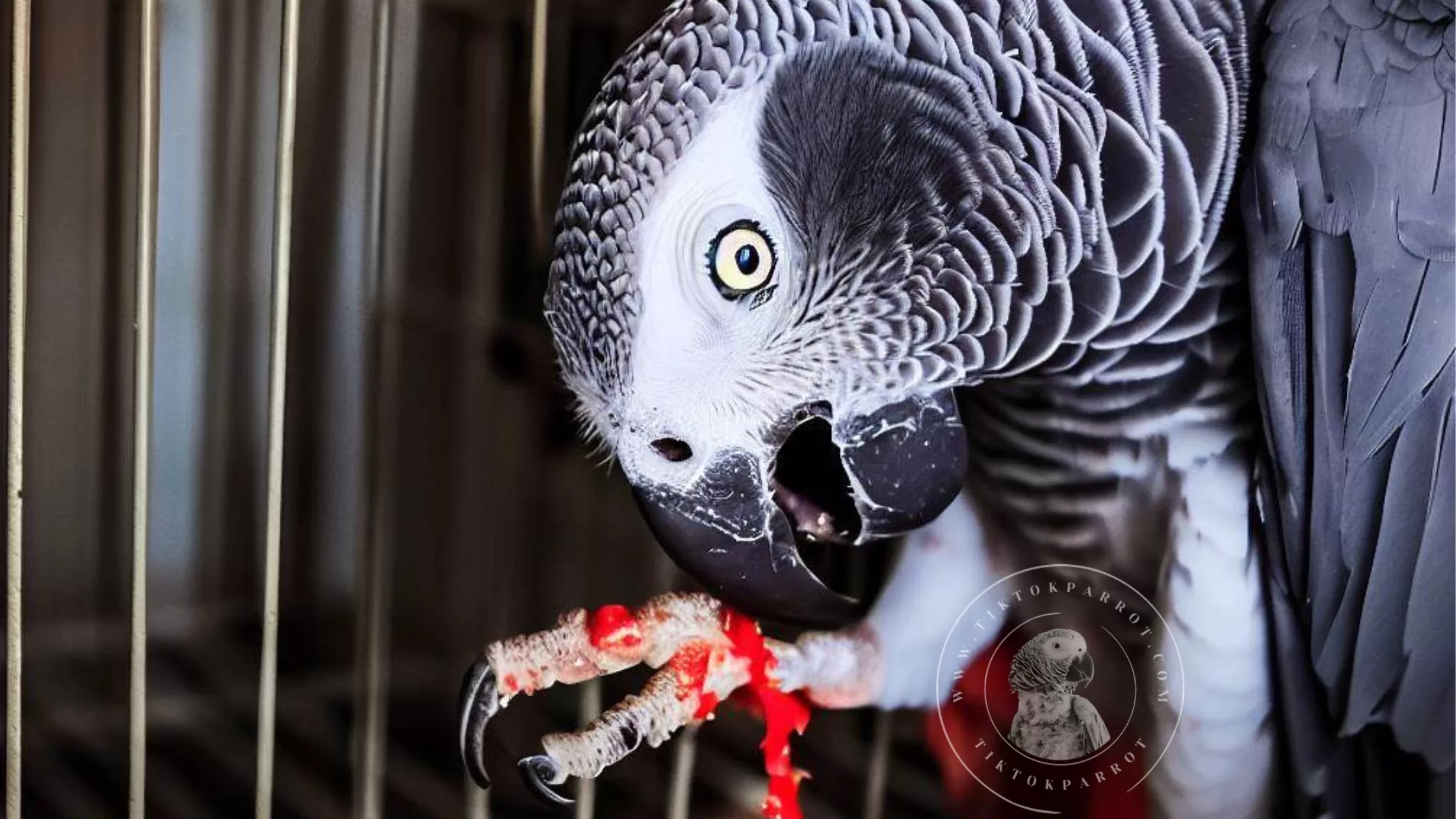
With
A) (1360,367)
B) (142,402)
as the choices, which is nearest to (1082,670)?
(1360,367)

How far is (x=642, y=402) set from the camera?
76 centimetres

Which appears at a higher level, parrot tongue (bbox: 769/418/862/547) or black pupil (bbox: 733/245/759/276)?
black pupil (bbox: 733/245/759/276)

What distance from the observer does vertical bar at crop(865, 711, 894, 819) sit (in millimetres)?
849

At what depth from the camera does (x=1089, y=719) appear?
82 cm

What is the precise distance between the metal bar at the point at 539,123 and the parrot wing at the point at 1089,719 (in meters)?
0.45

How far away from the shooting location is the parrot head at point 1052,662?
2.69 feet

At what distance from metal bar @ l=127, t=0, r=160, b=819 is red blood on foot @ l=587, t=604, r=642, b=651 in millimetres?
285

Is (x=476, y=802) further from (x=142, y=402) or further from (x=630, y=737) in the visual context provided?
(x=142, y=402)

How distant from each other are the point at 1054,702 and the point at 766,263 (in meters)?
0.35

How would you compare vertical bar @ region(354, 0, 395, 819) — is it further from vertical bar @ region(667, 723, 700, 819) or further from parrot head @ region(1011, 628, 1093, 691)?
parrot head @ region(1011, 628, 1093, 691)

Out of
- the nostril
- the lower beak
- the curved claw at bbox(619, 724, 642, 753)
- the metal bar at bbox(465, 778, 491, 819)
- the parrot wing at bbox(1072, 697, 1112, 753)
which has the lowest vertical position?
the metal bar at bbox(465, 778, 491, 819)

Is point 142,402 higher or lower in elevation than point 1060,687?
higher

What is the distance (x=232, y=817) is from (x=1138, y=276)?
68 cm

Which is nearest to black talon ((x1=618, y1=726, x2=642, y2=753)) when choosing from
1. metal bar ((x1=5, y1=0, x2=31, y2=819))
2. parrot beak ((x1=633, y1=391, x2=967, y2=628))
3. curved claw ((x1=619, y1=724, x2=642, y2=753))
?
curved claw ((x1=619, y1=724, x2=642, y2=753))
